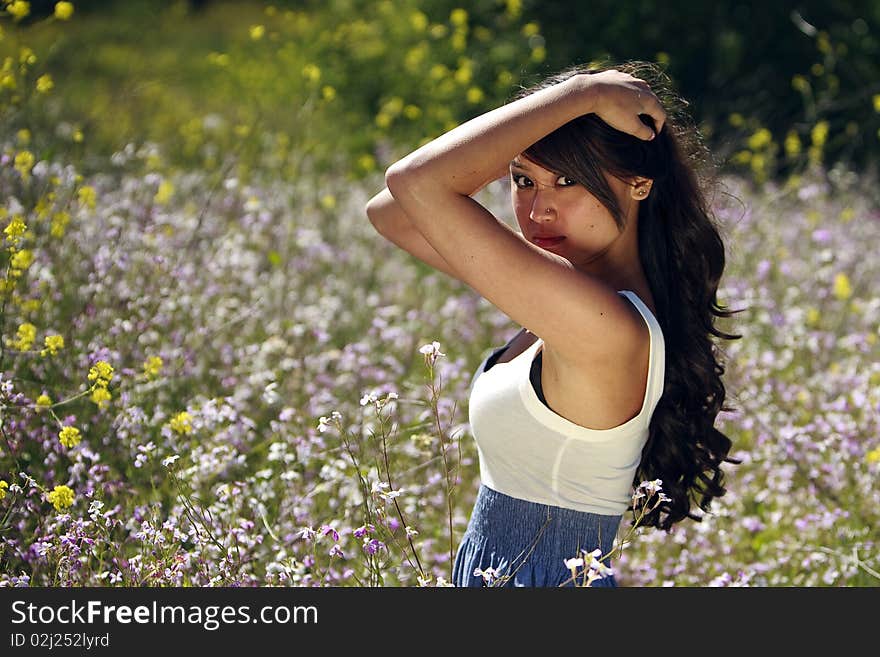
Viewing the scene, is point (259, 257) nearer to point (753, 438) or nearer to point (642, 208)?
point (753, 438)

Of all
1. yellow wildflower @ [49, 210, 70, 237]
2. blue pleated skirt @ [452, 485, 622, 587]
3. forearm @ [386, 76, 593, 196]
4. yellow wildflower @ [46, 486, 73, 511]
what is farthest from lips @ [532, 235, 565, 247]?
yellow wildflower @ [49, 210, 70, 237]

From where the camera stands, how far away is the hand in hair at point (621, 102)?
1942 millimetres

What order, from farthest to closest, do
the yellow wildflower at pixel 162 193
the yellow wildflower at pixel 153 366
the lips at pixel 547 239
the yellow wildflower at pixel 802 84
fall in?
the yellow wildflower at pixel 802 84 < the yellow wildflower at pixel 162 193 < the yellow wildflower at pixel 153 366 < the lips at pixel 547 239

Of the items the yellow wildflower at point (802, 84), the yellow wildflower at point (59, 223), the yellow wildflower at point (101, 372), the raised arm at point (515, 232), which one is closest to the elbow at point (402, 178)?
the raised arm at point (515, 232)

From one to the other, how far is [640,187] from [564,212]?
6.8 inches

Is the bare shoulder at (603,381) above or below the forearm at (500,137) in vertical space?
below

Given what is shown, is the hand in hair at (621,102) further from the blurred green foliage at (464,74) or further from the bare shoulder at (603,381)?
the blurred green foliage at (464,74)

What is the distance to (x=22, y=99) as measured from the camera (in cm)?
368

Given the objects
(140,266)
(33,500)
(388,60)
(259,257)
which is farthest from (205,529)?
(388,60)

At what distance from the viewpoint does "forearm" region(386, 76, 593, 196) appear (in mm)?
1937

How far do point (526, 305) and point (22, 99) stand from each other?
244cm

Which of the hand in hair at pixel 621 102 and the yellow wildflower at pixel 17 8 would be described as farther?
the yellow wildflower at pixel 17 8

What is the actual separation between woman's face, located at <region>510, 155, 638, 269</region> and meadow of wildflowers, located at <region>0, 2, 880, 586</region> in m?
0.34

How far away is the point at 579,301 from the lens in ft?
6.35
